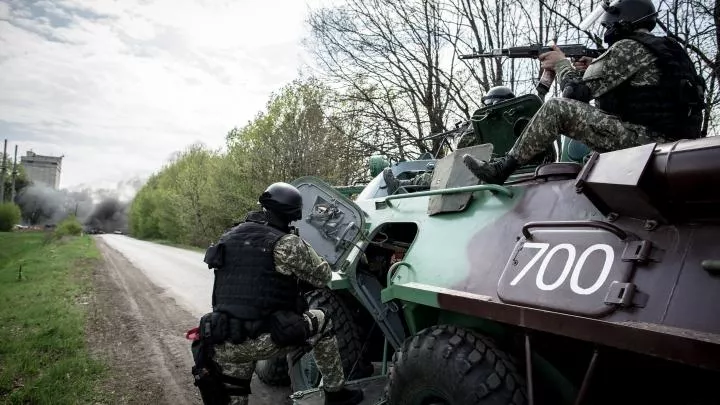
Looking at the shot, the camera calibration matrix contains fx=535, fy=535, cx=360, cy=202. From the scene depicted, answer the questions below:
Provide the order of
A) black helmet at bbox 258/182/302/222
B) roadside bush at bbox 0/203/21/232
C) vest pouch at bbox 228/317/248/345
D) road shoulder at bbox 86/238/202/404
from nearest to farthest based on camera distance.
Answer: vest pouch at bbox 228/317/248/345 < black helmet at bbox 258/182/302/222 < road shoulder at bbox 86/238/202/404 < roadside bush at bbox 0/203/21/232

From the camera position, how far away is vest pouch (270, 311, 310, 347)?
3529 mm

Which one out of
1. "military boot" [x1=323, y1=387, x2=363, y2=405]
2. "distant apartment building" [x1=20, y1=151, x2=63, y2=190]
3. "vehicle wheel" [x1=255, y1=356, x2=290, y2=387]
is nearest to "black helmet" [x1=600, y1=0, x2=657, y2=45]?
"military boot" [x1=323, y1=387, x2=363, y2=405]

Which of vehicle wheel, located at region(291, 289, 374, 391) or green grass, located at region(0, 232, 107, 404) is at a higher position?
vehicle wheel, located at region(291, 289, 374, 391)

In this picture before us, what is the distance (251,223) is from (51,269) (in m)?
15.2

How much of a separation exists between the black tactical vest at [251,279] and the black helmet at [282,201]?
23 centimetres

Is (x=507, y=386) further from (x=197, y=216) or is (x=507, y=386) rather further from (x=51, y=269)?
(x=197, y=216)

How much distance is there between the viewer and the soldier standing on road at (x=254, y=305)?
3543 millimetres

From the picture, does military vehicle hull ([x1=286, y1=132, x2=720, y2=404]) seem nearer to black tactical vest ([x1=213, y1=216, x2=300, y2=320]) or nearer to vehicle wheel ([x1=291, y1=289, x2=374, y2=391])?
black tactical vest ([x1=213, y1=216, x2=300, y2=320])

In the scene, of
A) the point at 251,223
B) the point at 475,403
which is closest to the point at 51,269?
the point at 251,223

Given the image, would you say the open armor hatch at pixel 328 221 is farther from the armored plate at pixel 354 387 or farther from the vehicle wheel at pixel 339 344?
the armored plate at pixel 354 387

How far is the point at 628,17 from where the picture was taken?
10.6 feet

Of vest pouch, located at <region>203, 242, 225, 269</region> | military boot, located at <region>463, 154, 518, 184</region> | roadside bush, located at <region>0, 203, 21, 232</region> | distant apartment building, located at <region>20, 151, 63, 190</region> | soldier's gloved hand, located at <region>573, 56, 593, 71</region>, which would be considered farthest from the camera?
distant apartment building, located at <region>20, 151, 63, 190</region>

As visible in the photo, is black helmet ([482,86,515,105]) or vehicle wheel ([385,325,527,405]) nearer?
vehicle wheel ([385,325,527,405])

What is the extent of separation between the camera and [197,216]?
135 ft
